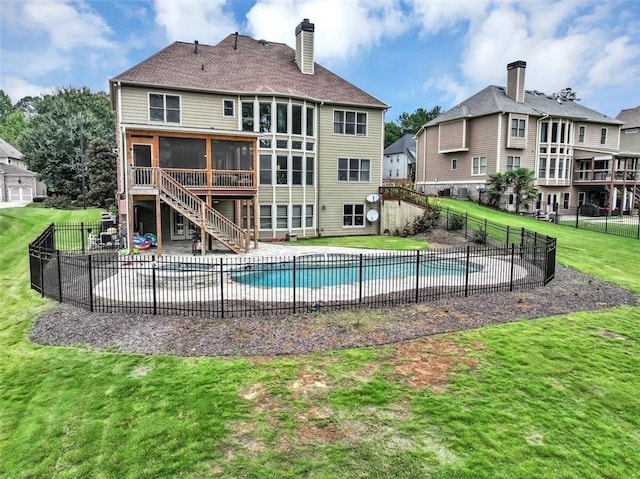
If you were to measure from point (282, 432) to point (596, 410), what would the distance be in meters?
4.75

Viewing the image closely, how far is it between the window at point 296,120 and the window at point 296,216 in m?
4.36

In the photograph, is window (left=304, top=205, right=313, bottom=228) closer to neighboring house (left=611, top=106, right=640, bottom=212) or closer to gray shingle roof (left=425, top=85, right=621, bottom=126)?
gray shingle roof (left=425, top=85, right=621, bottom=126)

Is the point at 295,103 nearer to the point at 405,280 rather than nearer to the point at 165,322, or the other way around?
the point at 405,280

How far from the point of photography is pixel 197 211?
60.0ft

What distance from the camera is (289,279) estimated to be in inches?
599

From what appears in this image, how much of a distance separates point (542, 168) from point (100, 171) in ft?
132

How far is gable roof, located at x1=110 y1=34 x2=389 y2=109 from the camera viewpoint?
901 inches

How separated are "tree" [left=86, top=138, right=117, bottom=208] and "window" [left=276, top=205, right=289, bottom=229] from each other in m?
22.8

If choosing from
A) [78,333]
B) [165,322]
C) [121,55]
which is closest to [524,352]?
[165,322]

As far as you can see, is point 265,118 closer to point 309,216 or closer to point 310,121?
point 310,121

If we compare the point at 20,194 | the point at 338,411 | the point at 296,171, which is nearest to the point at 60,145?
the point at 20,194

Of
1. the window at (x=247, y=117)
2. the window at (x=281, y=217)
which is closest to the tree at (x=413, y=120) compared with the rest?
the window at (x=247, y=117)

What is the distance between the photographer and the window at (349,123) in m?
26.7

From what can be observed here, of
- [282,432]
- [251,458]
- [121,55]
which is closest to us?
[251,458]
